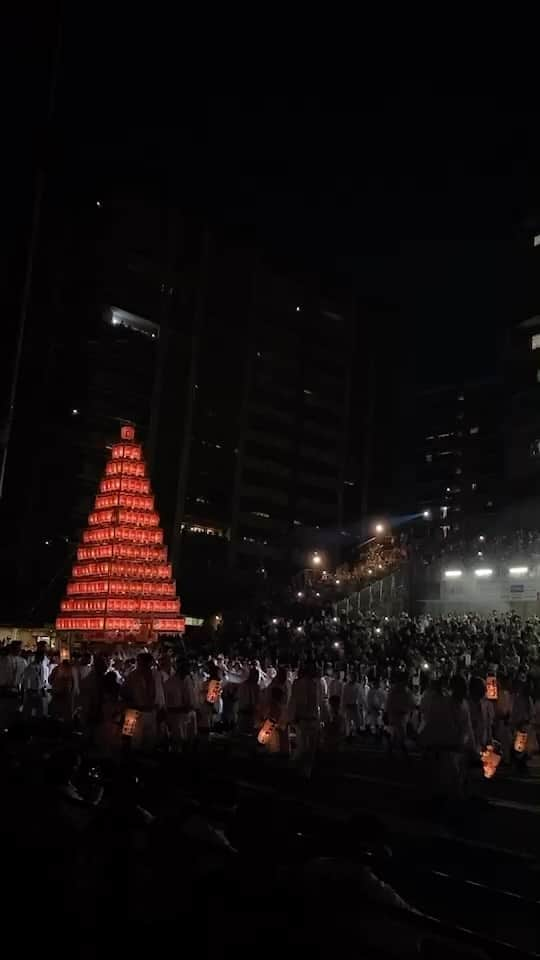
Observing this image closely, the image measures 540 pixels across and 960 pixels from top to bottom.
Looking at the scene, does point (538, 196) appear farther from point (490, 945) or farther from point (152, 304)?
point (490, 945)

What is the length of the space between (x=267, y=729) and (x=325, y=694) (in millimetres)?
1407

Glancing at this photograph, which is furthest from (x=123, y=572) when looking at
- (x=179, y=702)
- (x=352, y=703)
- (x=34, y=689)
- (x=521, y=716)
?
(x=521, y=716)

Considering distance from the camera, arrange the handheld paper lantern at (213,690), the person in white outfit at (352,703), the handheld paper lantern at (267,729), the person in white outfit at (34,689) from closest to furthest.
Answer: the handheld paper lantern at (267,729) < the handheld paper lantern at (213,690) < the person in white outfit at (352,703) < the person in white outfit at (34,689)

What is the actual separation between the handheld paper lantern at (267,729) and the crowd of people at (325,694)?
0.06 ft

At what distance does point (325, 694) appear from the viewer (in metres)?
14.4

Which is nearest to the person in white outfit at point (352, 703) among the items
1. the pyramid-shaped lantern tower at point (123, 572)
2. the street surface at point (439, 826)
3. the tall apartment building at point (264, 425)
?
the street surface at point (439, 826)

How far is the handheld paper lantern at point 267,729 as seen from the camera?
13.4 m

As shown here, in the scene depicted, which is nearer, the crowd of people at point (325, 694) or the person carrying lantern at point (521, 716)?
the crowd of people at point (325, 694)

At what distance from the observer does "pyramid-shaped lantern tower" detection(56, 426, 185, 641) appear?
28875mm

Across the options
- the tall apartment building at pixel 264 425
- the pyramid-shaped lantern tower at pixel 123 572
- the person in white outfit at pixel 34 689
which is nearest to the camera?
the person in white outfit at pixel 34 689

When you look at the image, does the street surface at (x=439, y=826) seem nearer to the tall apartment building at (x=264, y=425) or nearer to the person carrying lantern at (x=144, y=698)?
the person carrying lantern at (x=144, y=698)

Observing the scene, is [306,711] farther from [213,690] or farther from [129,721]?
[213,690]

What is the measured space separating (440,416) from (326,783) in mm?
56147

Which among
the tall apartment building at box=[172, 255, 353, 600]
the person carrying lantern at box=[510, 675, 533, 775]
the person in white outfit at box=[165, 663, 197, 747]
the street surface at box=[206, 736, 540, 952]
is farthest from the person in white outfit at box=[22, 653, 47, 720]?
the tall apartment building at box=[172, 255, 353, 600]
